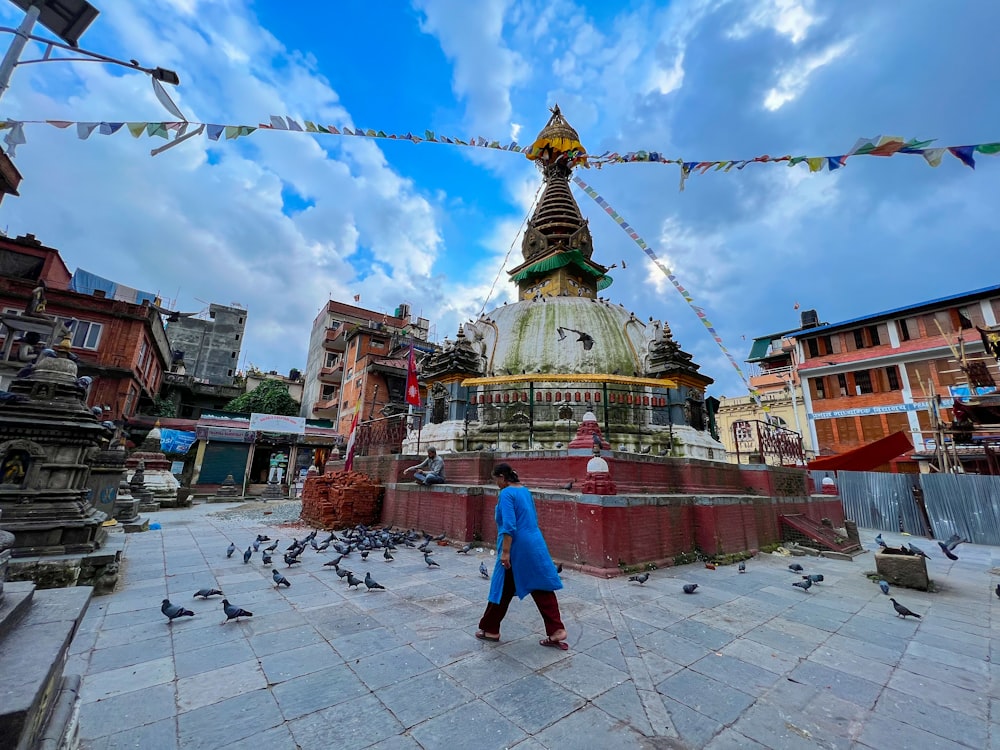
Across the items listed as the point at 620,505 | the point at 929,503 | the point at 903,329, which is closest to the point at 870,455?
the point at 929,503

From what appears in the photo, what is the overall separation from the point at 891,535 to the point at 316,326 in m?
50.1

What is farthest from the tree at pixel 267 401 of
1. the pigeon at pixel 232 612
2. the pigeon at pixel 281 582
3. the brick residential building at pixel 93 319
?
the pigeon at pixel 232 612

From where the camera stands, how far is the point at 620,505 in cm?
697

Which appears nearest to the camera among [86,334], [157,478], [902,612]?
[902,612]

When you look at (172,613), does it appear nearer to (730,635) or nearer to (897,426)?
(730,635)

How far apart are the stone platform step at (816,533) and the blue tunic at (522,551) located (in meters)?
9.25

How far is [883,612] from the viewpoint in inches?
214

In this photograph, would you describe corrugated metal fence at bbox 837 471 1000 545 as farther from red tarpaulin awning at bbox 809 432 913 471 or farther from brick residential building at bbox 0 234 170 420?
brick residential building at bbox 0 234 170 420

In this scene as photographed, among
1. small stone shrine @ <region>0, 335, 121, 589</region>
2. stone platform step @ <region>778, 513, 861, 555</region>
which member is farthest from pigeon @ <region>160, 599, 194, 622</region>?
stone platform step @ <region>778, 513, 861, 555</region>

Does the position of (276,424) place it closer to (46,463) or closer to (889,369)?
(46,463)

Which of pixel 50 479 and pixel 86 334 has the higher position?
pixel 86 334

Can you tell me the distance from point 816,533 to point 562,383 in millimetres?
8475

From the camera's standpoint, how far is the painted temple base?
7.01m

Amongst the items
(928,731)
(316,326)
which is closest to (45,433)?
(928,731)
